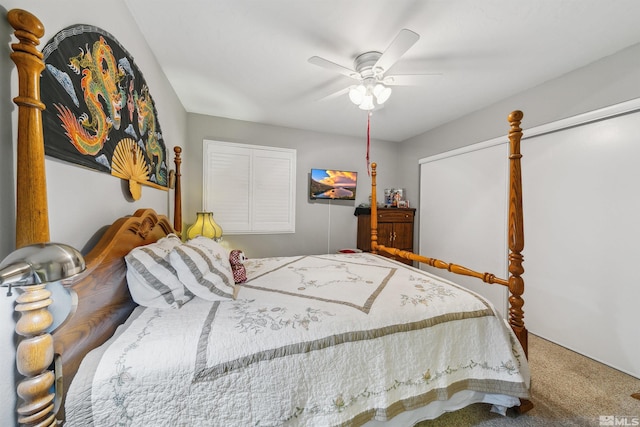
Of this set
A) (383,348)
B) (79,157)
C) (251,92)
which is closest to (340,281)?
(383,348)

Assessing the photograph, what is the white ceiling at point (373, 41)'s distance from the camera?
139 centimetres

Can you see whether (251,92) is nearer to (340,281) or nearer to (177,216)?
(177,216)

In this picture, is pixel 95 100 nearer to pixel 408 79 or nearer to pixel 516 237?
pixel 408 79

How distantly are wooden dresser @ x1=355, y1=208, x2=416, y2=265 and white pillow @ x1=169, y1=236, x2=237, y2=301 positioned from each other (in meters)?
2.53

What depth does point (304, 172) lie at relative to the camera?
348cm

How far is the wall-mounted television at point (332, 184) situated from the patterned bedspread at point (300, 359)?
2190 millimetres

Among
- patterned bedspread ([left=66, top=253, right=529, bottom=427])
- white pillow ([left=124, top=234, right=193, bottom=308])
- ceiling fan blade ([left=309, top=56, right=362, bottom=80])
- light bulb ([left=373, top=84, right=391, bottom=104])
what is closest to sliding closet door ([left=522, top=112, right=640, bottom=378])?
patterned bedspread ([left=66, top=253, right=529, bottom=427])

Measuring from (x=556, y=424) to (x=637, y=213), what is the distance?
1646mm

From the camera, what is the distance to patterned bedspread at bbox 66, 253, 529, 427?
0.76 m

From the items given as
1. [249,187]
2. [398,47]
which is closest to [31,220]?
[398,47]

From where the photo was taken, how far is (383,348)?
3.41ft

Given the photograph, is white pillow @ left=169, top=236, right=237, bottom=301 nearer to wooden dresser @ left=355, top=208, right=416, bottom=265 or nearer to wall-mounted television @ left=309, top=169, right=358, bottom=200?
wall-mounted television @ left=309, top=169, right=358, bottom=200

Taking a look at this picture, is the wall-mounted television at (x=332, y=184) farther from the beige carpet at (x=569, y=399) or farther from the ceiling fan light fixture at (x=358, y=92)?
the beige carpet at (x=569, y=399)

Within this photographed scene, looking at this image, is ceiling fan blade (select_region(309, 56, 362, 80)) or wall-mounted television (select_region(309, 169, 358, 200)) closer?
ceiling fan blade (select_region(309, 56, 362, 80))
